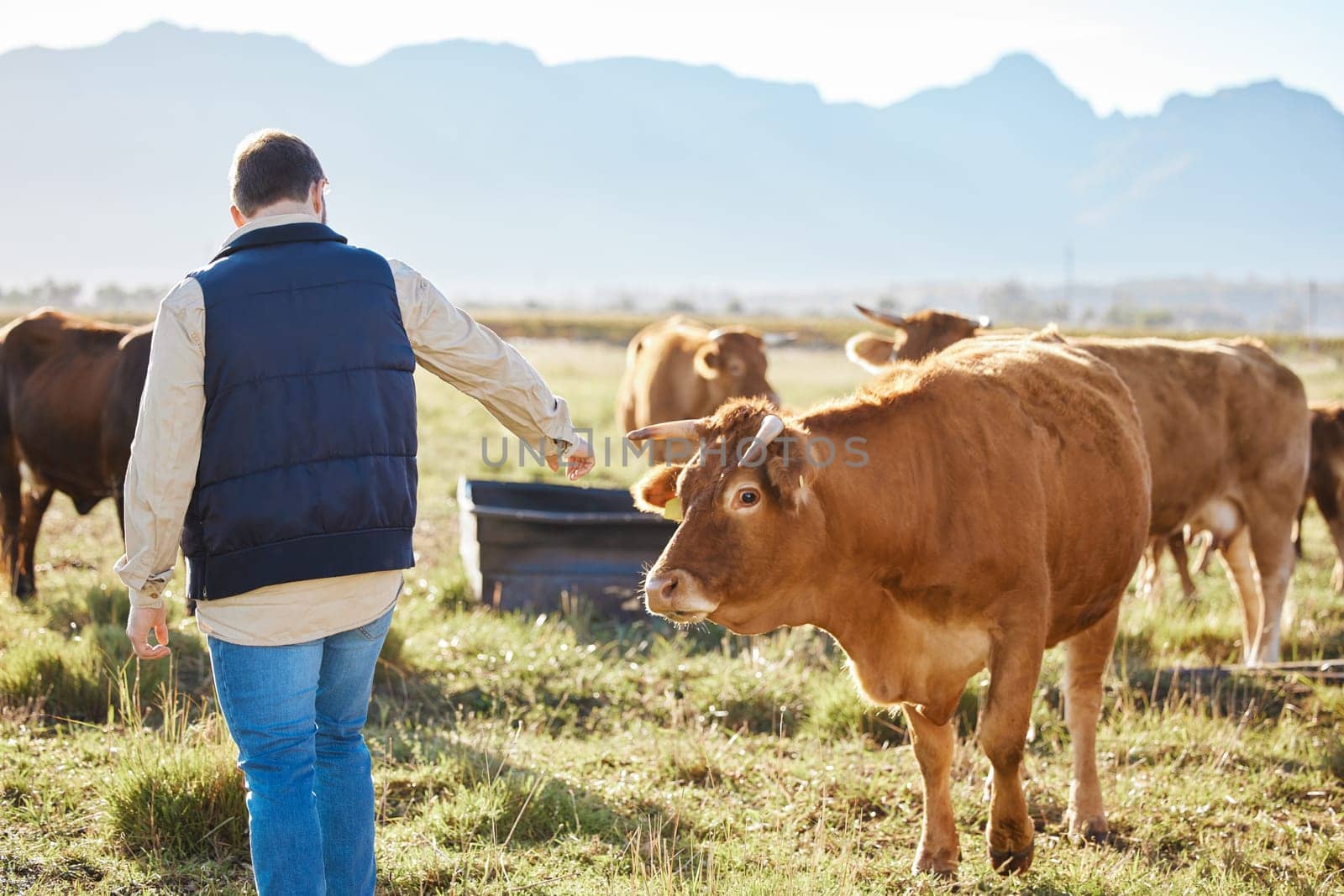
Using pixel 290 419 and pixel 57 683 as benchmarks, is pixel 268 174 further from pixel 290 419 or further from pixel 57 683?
pixel 57 683

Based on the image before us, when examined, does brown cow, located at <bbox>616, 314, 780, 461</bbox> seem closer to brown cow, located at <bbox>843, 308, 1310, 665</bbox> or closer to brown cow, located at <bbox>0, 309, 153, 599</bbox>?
brown cow, located at <bbox>843, 308, 1310, 665</bbox>

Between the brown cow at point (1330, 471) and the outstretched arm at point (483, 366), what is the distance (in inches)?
306

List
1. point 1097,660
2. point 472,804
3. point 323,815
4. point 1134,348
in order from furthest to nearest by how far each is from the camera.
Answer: point 1134,348 → point 1097,660 → point 472,804 → point 323,815

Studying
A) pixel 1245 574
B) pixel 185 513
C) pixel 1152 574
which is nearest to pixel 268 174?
pixel 185 513

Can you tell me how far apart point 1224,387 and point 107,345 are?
7.71 m

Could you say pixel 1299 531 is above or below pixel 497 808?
above

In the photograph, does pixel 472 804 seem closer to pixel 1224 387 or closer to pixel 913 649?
pixel 913 649

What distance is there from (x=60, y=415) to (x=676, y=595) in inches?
249

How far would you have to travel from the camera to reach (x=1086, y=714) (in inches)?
200

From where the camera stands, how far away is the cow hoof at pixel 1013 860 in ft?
14.2

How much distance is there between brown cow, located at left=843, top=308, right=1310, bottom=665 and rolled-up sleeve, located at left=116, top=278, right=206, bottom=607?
5.60 m

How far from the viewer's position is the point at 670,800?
191 inches

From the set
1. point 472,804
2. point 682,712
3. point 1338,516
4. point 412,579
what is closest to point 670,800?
point 472,804

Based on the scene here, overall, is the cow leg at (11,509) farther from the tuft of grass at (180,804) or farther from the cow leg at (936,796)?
the cow leg at (936,796)
